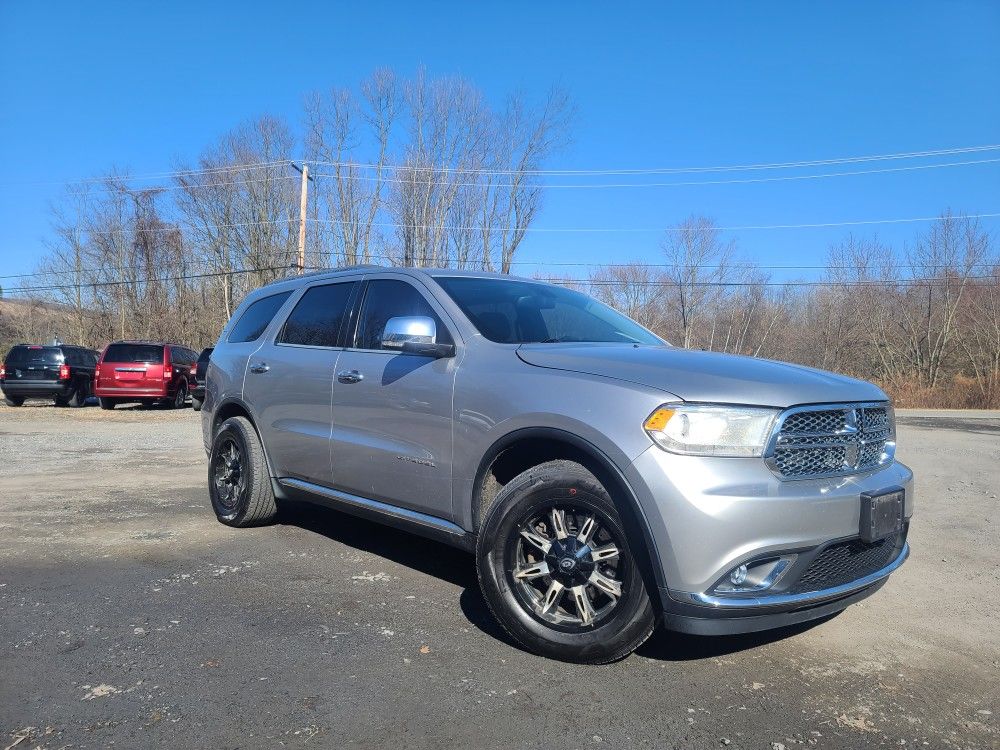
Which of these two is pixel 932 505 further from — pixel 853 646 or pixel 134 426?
pixel 134 426

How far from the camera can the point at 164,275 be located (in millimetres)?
42406

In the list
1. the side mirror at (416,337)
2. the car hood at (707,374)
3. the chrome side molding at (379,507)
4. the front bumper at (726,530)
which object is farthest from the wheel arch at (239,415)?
the front bumper at (726,530)

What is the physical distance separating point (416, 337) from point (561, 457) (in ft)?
3.33

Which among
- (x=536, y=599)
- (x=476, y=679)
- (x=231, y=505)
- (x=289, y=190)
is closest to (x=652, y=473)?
(x=536, y=599)

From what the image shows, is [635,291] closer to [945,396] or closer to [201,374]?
[945,396]

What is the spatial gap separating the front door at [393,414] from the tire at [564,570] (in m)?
0.54

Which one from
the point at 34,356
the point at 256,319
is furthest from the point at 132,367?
the point at 256,319

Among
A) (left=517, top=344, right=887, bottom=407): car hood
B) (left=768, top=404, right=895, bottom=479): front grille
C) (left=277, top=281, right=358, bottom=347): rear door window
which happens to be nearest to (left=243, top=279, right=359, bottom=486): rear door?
(left=277, top=281, right=358, bottom=347): rear door window

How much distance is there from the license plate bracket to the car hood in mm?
425

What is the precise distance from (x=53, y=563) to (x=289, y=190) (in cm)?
3509

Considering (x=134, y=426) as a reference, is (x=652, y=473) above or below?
above

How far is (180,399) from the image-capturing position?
18.7m

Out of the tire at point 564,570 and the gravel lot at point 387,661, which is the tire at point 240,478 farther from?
the tire at point 564,570

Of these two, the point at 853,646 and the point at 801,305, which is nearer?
the point at 853,646
